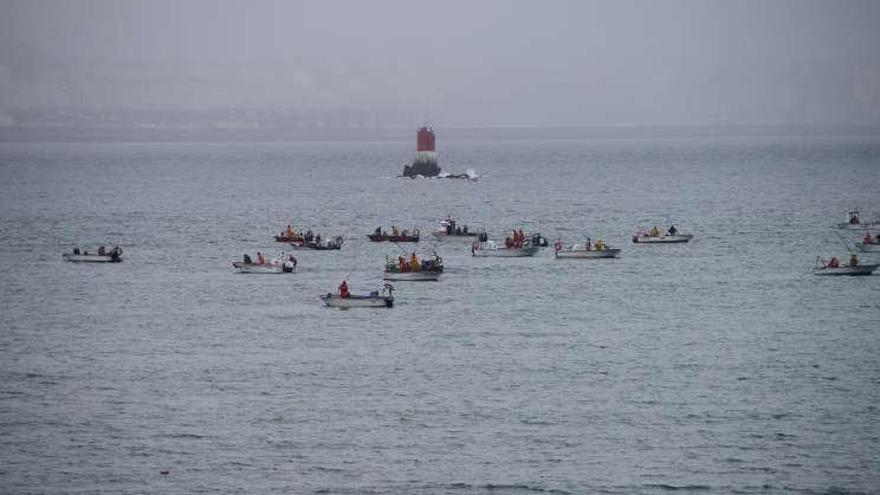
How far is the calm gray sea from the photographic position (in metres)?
51.2

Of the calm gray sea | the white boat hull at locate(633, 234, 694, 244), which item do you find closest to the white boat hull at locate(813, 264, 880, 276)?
the calm gray sea

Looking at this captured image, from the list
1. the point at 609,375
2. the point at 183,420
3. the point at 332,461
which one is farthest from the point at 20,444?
the point at 609,375

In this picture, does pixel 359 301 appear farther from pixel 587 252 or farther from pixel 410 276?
pixel 587 252

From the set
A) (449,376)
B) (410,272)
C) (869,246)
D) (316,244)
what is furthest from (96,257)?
(869,246)

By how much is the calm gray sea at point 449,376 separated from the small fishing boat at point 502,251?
1680mm

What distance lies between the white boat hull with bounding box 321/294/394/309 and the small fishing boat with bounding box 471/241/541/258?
25828 millimetres

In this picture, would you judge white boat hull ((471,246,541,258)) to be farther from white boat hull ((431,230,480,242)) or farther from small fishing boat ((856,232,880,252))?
small fishing boat ((856,232,880,252))

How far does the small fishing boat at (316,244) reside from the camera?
11300cm

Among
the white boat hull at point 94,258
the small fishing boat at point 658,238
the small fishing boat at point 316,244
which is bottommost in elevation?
the white boat hull at point 94,258

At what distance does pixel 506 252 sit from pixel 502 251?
11.3 inches

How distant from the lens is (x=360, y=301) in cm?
8300

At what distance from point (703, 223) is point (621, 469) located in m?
92.3

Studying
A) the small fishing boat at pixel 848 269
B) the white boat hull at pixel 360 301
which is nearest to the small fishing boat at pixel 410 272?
the white boat hull at pixel 360 301

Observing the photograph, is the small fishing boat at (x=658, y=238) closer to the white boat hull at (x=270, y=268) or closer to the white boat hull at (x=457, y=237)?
the white boat hull at (x=457, y=237)
